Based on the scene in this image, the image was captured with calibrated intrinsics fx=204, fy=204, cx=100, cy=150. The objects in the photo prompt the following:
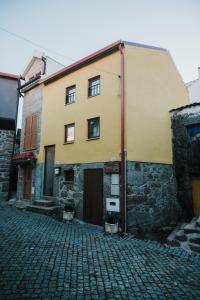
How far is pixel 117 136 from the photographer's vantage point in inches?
364

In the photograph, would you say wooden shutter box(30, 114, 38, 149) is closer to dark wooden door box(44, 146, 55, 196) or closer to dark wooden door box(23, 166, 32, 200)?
dark wooden door box(44, 146, 55, 196)

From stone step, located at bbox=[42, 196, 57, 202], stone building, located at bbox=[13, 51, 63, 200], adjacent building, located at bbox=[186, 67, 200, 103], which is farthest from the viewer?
adjacent building, located at bbox=[186, 67, 200, 103]

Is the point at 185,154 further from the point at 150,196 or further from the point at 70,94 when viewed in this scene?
the point at 70,94

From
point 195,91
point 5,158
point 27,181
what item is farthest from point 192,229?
point 5,158

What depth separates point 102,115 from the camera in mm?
10094

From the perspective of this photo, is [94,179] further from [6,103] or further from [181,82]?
[6,103]

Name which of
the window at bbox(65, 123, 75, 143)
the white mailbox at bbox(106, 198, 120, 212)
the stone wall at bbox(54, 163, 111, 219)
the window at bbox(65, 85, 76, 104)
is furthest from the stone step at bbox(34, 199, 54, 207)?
Result: the window at bbox(65, 85, 76, 104)

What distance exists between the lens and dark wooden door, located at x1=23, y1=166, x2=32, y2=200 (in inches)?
537

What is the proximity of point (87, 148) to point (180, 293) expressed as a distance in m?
7.32

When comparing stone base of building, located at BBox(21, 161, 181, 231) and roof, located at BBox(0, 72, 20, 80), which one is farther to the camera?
roof, located at BBox(0, 72, 20, 80)

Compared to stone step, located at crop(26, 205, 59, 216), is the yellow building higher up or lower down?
higher up

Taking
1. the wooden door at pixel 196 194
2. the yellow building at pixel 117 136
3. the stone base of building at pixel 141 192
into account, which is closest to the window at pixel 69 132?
the yellow building at pixel 117 136

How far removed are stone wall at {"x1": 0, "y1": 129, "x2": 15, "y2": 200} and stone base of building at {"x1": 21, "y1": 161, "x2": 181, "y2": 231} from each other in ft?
17.0

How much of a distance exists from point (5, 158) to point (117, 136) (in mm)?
9628
